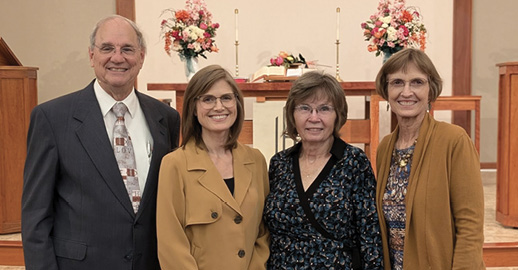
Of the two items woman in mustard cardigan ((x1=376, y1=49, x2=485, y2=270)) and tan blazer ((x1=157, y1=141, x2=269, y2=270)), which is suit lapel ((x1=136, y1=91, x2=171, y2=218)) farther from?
woman in mustard cardigan ((x1=376, y1=49, x2=485, y2=270))

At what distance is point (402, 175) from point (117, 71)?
114 cm

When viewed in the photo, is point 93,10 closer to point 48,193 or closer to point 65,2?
point 65,2

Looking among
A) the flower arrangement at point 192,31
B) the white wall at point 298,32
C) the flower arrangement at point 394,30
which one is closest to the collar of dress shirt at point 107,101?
the flower arrangement at point 192,31

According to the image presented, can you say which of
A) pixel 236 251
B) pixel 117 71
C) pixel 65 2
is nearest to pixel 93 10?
pixel 65 2

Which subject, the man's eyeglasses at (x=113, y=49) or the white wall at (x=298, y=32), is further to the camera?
the white wall at (x=298, y=32)

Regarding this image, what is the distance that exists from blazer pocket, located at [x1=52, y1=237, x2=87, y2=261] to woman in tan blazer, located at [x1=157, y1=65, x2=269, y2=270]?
289 mm

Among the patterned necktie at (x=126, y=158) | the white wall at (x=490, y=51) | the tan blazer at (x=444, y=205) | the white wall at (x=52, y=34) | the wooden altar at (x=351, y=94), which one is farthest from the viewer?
the white wall at (x=52, y=34)

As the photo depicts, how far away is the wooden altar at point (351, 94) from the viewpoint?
14.5 feet

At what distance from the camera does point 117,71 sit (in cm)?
197

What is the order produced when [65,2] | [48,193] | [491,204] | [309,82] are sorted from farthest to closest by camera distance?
[65,2] → [491,204] → [309,82] → [48,193]

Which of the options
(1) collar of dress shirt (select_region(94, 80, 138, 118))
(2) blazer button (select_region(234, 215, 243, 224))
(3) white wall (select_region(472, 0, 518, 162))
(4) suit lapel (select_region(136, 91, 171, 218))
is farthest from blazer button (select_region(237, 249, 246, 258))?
(3) white wall (select_region(472, 0, 518, 162))

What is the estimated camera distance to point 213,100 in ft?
6.61

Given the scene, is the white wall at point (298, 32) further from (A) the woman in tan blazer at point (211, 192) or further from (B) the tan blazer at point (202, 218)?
(B) the tan blazer at point (202, 218)

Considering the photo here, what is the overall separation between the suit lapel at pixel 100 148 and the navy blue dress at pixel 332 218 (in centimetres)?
56
